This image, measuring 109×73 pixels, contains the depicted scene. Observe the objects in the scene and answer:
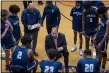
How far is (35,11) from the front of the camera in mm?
9641

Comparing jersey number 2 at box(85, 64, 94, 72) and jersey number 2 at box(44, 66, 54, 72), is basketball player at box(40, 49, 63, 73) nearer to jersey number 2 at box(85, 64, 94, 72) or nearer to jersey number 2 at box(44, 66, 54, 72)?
jersey number 2 at box(44, 66, 54, 72)

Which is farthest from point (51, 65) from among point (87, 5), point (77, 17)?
point (77, 17)

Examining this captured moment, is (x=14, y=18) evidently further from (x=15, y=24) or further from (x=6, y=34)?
(x=6, y=34)

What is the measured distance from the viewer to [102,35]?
870 cm

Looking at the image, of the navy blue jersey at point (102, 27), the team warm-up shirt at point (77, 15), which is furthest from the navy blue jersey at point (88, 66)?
the team warm-up shirt at point (77, 15)

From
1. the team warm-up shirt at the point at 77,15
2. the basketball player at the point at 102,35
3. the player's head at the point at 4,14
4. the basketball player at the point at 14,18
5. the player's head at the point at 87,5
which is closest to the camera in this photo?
the basketball player at the point at 102,35

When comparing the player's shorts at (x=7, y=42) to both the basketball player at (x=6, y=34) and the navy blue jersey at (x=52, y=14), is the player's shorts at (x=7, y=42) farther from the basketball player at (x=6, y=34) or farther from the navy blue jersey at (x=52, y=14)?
the navy blue jersey at (x=52, y=14)

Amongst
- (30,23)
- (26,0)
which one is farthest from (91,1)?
(26,0)

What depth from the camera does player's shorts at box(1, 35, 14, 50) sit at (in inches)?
348

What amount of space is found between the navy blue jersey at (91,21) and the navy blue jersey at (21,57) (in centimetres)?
253

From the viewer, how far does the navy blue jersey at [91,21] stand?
9.34m

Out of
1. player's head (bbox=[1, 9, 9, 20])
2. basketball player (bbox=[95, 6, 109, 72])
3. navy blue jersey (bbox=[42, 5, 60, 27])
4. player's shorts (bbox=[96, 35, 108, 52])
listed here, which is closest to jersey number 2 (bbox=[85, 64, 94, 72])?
basketball player (bbox=[95, 6, 109, 72])

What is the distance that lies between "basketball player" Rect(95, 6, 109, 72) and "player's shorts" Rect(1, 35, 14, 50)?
225 centimetres

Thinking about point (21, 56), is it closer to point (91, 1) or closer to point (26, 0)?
point (91, 1)
